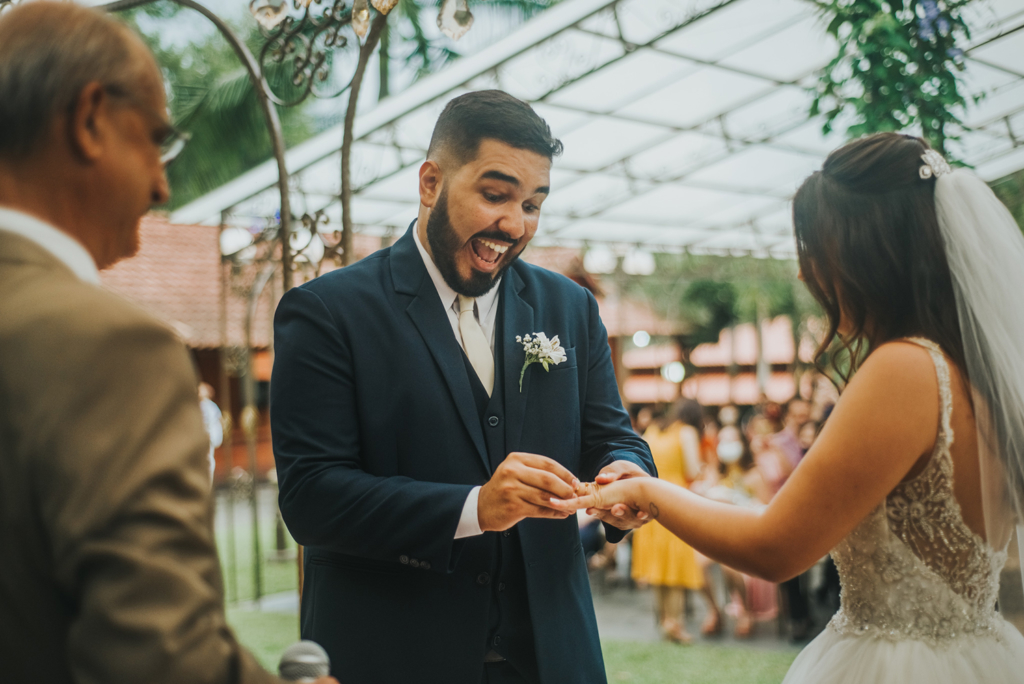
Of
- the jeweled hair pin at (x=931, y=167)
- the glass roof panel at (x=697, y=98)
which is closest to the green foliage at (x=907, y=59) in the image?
the jeweled hair pin at (x=931, y=167)

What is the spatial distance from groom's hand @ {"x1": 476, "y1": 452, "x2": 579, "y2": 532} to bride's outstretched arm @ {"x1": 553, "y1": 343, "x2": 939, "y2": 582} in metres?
0.06

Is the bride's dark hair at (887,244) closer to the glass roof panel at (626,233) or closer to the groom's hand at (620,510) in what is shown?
the groom's hand at (620,510)

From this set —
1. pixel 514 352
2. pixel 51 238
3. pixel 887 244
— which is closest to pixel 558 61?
pixel 514 352

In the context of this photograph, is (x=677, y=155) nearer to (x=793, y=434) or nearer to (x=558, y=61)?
(x=558, y=61)

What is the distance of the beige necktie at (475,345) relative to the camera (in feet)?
6.96

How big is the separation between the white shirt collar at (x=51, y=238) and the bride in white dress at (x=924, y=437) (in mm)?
1066

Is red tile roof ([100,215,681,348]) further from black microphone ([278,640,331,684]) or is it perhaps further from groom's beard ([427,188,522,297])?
black microphone ([278,640,331,684])

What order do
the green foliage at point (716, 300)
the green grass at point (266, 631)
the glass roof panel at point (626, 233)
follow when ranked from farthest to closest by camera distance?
the green foliage at point (716, 300)
the glass roof panel at point (626, 233)
the green grass at point (266, 631)

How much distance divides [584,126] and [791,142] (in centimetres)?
314

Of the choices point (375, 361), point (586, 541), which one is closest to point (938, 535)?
point (375, 361)

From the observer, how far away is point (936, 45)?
3938 mm

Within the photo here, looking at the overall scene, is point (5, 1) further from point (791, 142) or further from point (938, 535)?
point (791, 142)

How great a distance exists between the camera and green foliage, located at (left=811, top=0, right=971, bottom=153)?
392 centimetres

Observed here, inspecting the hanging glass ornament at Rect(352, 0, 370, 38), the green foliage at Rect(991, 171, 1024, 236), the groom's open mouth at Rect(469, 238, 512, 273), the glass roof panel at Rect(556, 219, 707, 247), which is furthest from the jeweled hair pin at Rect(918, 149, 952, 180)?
the glass roof panel at Rect(556, 219, 707, 247)
